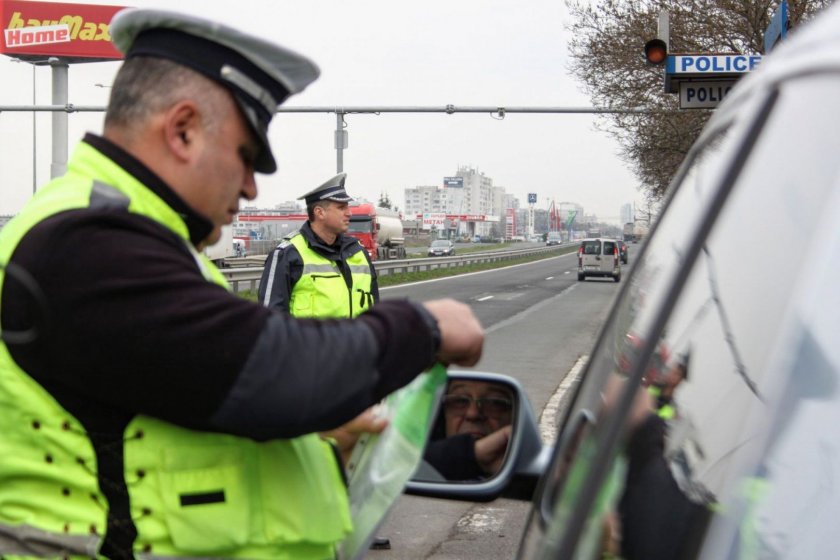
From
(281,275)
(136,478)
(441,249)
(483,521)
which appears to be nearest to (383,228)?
Result: (441,249)

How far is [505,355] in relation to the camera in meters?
16.0

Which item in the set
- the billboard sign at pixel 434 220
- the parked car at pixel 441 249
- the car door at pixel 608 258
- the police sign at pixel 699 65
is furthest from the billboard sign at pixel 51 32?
the billboard sign at pixel 434 220

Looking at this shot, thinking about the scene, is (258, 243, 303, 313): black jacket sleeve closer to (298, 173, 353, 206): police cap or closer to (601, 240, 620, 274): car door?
(298, 173, 353, 206): police cap

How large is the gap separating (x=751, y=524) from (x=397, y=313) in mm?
654

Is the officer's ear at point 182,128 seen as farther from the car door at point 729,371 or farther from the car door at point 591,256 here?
the car door at point 591,256

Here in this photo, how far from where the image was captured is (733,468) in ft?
3.88

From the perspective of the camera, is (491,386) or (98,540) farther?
(491,386)

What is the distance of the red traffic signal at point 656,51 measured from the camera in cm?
1008

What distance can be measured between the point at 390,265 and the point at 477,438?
3717 cm

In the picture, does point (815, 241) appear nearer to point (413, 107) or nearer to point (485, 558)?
point (485, 558)

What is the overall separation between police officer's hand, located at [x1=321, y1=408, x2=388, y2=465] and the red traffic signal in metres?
8.71

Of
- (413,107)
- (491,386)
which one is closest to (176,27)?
(491,386)

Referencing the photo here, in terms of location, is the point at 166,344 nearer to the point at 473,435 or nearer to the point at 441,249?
the point at 473,435

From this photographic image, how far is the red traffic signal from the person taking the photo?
10078 millimetres
